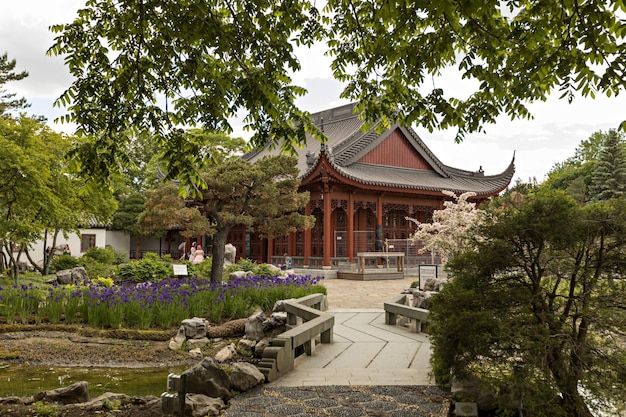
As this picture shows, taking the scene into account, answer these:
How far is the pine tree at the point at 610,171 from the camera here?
31938 mm

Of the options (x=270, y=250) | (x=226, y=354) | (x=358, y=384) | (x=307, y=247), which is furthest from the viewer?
(x=270, y=250)

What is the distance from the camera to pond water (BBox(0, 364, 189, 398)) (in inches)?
230

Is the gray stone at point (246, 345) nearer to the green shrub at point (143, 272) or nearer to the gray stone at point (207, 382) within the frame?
the gray stone at point (207, 382)

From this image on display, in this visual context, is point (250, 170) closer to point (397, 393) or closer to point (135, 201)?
point (397, 393)

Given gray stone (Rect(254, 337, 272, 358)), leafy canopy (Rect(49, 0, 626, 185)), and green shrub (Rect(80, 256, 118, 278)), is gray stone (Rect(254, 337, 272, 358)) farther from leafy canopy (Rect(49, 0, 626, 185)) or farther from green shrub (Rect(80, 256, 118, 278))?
green shrub (Rect(80, 256, 118, 278))

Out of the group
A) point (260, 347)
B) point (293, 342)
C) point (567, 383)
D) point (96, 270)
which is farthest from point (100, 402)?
point (96, 270)

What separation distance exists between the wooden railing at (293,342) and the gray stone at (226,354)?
3.30 ft

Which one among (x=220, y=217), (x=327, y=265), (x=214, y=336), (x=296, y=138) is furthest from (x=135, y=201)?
(x=296, y=138)

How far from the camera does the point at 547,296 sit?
12.0 feet

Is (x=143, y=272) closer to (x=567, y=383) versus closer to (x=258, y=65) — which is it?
(x=258, y=65)

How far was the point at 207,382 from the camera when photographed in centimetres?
460

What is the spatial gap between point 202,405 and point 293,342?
5.43ft

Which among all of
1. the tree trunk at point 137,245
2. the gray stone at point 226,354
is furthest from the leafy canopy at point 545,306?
the tree trunk at point 137,245

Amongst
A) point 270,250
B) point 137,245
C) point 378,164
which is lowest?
point 270,250
